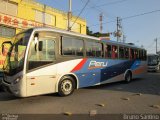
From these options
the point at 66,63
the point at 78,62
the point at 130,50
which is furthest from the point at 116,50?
the point at 66,63

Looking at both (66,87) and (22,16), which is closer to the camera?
(66,87)

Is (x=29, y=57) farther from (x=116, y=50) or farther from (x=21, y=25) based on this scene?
(x=21, y=25)

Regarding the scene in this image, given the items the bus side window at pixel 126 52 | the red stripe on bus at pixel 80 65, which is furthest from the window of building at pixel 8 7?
the red stripe on bus at pixel 80 65

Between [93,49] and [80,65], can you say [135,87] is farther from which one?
[80,65]

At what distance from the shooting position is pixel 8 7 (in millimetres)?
24938

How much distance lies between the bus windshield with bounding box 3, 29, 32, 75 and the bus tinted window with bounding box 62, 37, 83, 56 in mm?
1791

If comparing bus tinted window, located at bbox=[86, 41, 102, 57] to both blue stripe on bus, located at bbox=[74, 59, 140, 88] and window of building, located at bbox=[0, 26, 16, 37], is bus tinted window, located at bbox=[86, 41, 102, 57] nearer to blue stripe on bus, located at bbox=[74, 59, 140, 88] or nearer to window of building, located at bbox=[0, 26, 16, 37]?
blue stripe on bus, located at bbox=[74, 59, 140, 88]

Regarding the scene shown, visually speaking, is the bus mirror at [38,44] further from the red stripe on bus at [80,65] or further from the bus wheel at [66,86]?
the red stripe on bus at [80,65]

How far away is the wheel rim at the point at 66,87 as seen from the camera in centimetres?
1040

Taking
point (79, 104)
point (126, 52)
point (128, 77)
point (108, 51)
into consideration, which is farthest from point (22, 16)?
point (79, 104)

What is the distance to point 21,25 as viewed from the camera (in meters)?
26.1

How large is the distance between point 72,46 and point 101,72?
2.74 meters

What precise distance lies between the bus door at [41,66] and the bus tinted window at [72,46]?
27.9 inches

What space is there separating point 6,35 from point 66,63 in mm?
16212
